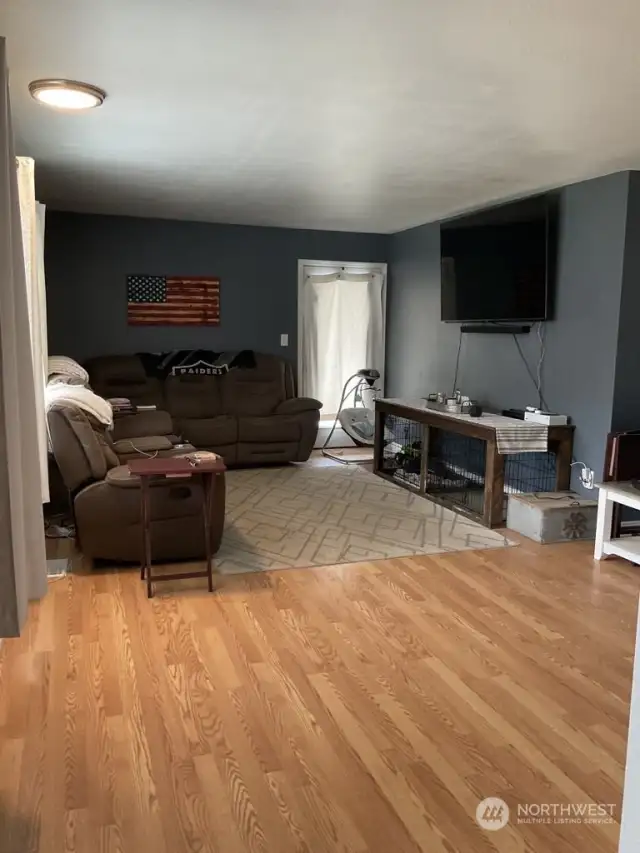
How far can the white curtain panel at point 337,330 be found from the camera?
738 centimetres

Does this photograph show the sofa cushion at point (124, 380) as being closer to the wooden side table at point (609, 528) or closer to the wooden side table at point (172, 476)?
the wooden side table at point (172, 476)

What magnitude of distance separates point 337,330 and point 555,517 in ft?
12.4

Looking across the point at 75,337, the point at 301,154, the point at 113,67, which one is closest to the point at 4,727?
the point at 113,67

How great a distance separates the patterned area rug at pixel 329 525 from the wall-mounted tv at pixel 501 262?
1.56m

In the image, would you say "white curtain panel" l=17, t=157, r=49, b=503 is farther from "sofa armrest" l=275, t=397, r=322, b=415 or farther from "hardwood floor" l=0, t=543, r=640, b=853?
"sofa armrest" l=275, t=397, r=322, b=415

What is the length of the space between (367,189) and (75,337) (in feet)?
10.5

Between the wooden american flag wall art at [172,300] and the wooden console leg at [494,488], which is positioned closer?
the wooden console leg at [494,488]

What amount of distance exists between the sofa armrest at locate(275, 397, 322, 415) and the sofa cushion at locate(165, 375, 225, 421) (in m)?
0.56

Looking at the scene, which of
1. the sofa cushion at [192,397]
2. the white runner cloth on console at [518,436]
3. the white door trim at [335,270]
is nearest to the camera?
the white runner cloth on console at [518,436]

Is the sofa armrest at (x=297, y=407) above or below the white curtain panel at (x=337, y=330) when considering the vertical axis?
below

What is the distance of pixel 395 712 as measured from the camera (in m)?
2.45

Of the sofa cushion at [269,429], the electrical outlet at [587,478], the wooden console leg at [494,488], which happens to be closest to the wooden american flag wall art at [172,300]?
the sofa cushion at [269,429]

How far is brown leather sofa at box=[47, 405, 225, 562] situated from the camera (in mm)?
3580

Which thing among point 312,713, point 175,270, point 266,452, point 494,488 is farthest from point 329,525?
point 175,270
